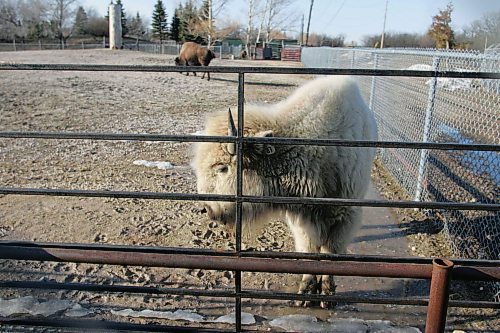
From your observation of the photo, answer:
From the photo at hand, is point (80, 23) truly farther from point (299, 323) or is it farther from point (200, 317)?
point (299, 323)

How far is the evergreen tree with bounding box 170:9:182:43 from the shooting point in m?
70.1

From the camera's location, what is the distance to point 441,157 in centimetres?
691

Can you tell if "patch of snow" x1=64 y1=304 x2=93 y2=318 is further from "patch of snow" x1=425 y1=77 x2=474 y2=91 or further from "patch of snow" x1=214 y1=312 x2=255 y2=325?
"patch of snow" x1=425 y1=77 x2=474 y2=91

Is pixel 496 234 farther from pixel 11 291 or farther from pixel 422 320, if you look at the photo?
pixel 11 291

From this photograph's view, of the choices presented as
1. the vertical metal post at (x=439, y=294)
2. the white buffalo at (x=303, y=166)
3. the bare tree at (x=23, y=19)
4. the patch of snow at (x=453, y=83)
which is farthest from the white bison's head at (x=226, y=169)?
the bare tree at (x=23, y=19)

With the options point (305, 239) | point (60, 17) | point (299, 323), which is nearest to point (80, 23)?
point (60, 17)

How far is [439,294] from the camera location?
5.82ft

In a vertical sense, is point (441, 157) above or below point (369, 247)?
above

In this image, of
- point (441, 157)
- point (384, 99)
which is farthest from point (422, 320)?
point (384, 99)

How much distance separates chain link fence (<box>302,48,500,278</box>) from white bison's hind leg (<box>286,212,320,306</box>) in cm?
188

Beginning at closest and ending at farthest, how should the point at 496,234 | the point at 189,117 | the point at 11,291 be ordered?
the point at 11,291 → the point at 496,234 → the point at 189,117

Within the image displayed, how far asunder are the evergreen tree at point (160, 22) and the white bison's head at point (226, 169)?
7420cm

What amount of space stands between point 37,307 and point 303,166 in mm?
2386

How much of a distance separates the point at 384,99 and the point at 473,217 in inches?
157
